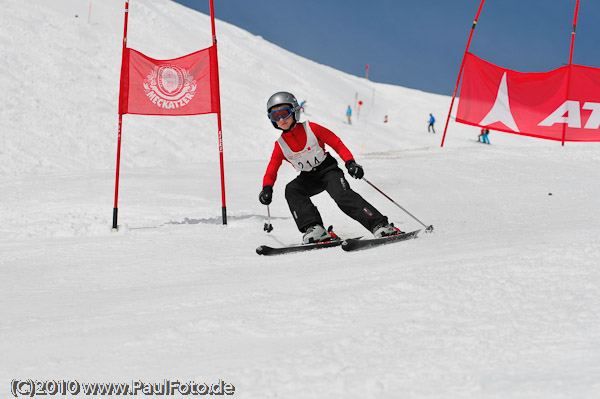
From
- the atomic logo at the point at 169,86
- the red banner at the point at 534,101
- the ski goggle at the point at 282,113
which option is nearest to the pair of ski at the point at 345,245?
the ski goggle at the point at 282,113

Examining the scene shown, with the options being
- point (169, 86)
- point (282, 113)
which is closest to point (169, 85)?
point (169, 86)

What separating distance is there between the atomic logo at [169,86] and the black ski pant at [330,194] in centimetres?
197

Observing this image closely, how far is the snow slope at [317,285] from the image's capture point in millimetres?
1924

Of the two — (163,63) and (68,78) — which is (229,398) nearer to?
(163,63)

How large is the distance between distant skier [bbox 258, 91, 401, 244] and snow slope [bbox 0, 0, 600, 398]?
0.51 meters

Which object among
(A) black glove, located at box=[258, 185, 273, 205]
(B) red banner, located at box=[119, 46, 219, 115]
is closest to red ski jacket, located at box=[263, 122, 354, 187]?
(A) black glove, located at box=[258, 185, 273, 205]

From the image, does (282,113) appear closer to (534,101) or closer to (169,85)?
(169,85)

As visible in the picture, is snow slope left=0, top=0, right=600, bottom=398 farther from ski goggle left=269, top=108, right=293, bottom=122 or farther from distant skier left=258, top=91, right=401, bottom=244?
ski goggle left=269, top=108, right=293, bottom=122

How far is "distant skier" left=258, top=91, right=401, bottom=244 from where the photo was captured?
206 inches

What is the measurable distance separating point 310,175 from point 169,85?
87.6 inches

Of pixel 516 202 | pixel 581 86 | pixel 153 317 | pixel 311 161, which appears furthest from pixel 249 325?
pixel 581 86

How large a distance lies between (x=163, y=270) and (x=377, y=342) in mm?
2575

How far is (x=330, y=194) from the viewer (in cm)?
552

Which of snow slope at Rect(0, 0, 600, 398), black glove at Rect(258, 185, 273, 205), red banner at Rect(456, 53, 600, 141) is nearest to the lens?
snow slope at Rect(0, 0, 600, 398)
